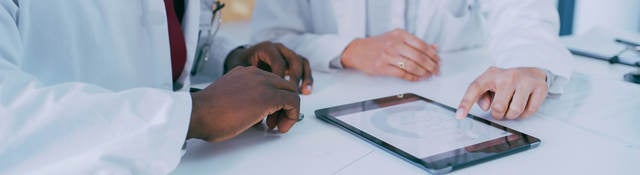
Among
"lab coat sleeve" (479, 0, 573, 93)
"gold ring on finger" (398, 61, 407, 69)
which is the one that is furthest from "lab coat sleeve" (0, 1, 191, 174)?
"lab coat sleeve" (479, 0, 573, 93)

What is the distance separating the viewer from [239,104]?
0.71 metres

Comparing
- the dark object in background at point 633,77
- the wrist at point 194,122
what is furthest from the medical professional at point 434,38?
the wrist at point 194,122

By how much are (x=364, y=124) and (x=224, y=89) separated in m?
0.20

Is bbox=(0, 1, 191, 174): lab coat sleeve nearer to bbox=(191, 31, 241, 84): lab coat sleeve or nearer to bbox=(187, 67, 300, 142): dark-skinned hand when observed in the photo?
bbox=(187, 67, 300, 142): dark-skinned hand

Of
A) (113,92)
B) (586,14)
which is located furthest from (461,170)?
(586,14)

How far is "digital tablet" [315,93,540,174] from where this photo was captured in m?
0.70

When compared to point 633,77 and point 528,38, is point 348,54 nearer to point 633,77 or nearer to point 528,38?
point 528,38

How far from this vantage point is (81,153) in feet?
1.92

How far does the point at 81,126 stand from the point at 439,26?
101 centimetres

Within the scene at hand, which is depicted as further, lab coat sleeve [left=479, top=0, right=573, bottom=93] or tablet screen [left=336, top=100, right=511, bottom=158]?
lab coat sleeve [left=479, top=0, right=573, bottom=93]

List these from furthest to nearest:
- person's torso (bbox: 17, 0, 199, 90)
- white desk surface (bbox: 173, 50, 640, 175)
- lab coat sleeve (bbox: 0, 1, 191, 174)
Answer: person's torso (bbox: 17, 0, 199, 90), white desk surface (bbox: 173, 50, 640, 175), lab coat sleeve (bbox: 0, 1, 191, 174)

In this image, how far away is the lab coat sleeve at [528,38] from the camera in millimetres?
1084

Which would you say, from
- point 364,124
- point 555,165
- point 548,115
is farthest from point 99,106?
point 548,115

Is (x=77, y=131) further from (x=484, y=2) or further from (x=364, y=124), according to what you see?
(x=484, y=2)
